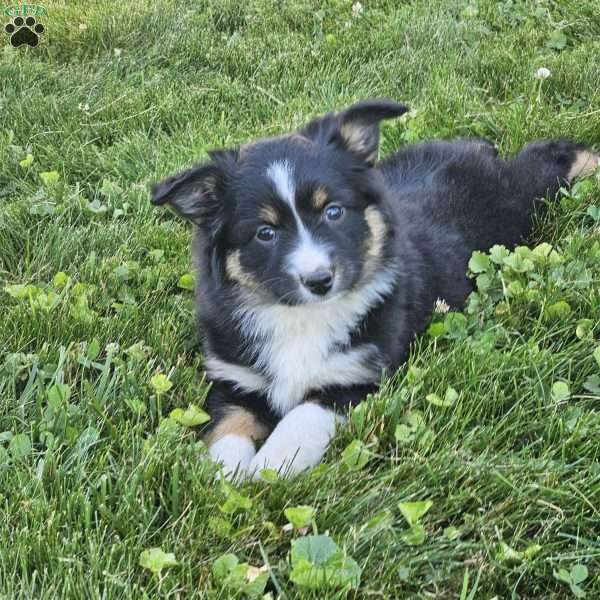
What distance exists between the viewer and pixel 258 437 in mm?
3207

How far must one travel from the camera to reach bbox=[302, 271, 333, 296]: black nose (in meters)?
2.89

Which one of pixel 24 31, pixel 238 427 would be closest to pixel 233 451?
pixel 238 427

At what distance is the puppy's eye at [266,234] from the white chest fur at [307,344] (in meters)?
0.28

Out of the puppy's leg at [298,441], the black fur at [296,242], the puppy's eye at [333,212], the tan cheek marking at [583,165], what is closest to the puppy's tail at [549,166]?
the tan cheek marking at [583,165]

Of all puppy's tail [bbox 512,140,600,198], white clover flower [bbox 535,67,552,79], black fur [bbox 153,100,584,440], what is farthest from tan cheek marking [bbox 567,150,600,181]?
black fur [bbox 153,100,584,440]

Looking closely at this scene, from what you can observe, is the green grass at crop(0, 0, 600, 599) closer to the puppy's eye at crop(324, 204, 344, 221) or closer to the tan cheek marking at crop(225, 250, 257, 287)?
the tan cheek marking at crop(225, 250, 257, 287)

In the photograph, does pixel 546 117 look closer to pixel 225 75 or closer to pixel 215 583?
pixel 225 75

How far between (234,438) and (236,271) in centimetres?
64

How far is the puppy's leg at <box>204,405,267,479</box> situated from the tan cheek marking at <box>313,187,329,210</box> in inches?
33.3

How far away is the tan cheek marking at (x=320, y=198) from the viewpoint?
303cm

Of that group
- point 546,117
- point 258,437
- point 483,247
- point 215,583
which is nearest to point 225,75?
point 546,117

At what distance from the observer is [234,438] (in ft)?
9.87

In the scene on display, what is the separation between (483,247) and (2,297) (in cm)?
225

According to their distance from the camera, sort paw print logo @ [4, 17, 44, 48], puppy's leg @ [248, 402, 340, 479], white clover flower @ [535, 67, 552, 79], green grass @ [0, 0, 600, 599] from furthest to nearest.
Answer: paw print logo @ [4, 17, 44, 48]
white clover flower @ [535, 67, 552, 79]
puppy's leg @ [248, 402, 340, 479]
green grass @ [0, 0, 600, 599]
